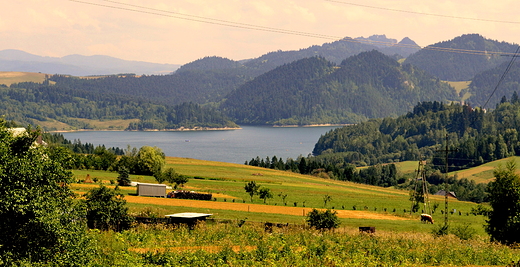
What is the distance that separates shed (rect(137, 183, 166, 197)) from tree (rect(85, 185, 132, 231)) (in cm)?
3188

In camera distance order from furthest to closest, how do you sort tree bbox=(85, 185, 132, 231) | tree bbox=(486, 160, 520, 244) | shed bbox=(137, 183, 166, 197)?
shed bbox=(137, 183, 166, 197), tree bbox=(486, 160, 520, 244), tree bbox=(85, 185, 132, 231)

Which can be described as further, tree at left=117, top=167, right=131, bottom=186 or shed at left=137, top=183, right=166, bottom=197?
tree at left=117, top=167, right=131, bottom=186

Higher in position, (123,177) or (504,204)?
(504,204)

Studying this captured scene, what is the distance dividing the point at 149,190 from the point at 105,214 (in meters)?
33.6

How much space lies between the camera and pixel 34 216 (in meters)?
24.4

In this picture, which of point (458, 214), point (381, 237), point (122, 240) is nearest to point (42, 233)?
point (122, 240)

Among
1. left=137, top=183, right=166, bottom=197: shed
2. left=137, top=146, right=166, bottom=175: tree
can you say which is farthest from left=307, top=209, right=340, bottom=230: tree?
left=137, top=146, right=166, bottom=175: tree

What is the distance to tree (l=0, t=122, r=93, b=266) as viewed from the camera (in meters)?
24.0

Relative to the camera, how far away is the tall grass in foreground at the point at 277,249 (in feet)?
92.7

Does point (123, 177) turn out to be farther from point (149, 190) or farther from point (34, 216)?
point (34, 216)

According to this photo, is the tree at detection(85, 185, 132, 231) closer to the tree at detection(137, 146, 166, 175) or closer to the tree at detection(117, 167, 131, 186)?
the tree at detection(117, 167, 131, 186)

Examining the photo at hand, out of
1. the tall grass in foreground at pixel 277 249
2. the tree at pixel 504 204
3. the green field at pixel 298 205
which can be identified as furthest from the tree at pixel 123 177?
the tree at pixel 504 204

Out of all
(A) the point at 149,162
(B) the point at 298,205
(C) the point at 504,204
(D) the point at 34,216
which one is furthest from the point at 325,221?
(A) the point at 149,162

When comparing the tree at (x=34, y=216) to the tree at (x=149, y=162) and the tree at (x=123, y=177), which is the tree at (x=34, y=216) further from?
the tree at (x=149, y=162)
